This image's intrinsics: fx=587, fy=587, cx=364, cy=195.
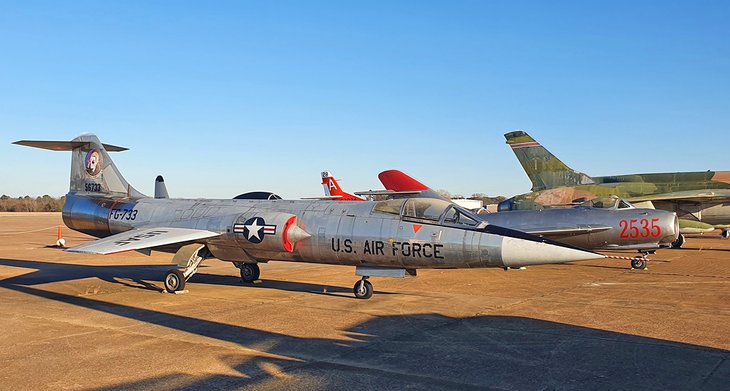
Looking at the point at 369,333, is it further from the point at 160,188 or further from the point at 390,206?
the point at 160,188

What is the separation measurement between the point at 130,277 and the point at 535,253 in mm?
11125

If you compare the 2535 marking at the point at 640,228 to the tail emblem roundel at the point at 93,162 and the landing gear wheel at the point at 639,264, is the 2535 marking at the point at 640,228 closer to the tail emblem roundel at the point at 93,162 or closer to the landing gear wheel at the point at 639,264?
the landing gear wheel at the point at 639,264

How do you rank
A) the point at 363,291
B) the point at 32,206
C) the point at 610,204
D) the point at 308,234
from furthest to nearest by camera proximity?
1. the point at 32,206
2. the point at 610,204
3. the point at 308,234
4. the point at 363,291

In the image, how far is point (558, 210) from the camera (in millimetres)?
19047

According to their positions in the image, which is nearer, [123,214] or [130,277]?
[123,214]

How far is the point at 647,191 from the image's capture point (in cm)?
2639

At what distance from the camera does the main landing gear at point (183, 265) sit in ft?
42.4

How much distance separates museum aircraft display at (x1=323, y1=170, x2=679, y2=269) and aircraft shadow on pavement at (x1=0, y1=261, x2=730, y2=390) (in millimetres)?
9422

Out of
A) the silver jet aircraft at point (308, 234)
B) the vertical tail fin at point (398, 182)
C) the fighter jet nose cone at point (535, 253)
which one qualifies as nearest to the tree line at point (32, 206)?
the vertical tail fin at point (398, 182)

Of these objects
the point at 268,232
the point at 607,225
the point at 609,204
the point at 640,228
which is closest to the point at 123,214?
the point at 268,232

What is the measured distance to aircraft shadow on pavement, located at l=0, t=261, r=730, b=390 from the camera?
6.11 metres

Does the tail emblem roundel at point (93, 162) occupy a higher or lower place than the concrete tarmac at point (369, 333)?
higher

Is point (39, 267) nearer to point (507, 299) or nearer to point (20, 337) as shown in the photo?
point (20, 337)

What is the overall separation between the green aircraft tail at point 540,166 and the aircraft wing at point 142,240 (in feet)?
63.3
